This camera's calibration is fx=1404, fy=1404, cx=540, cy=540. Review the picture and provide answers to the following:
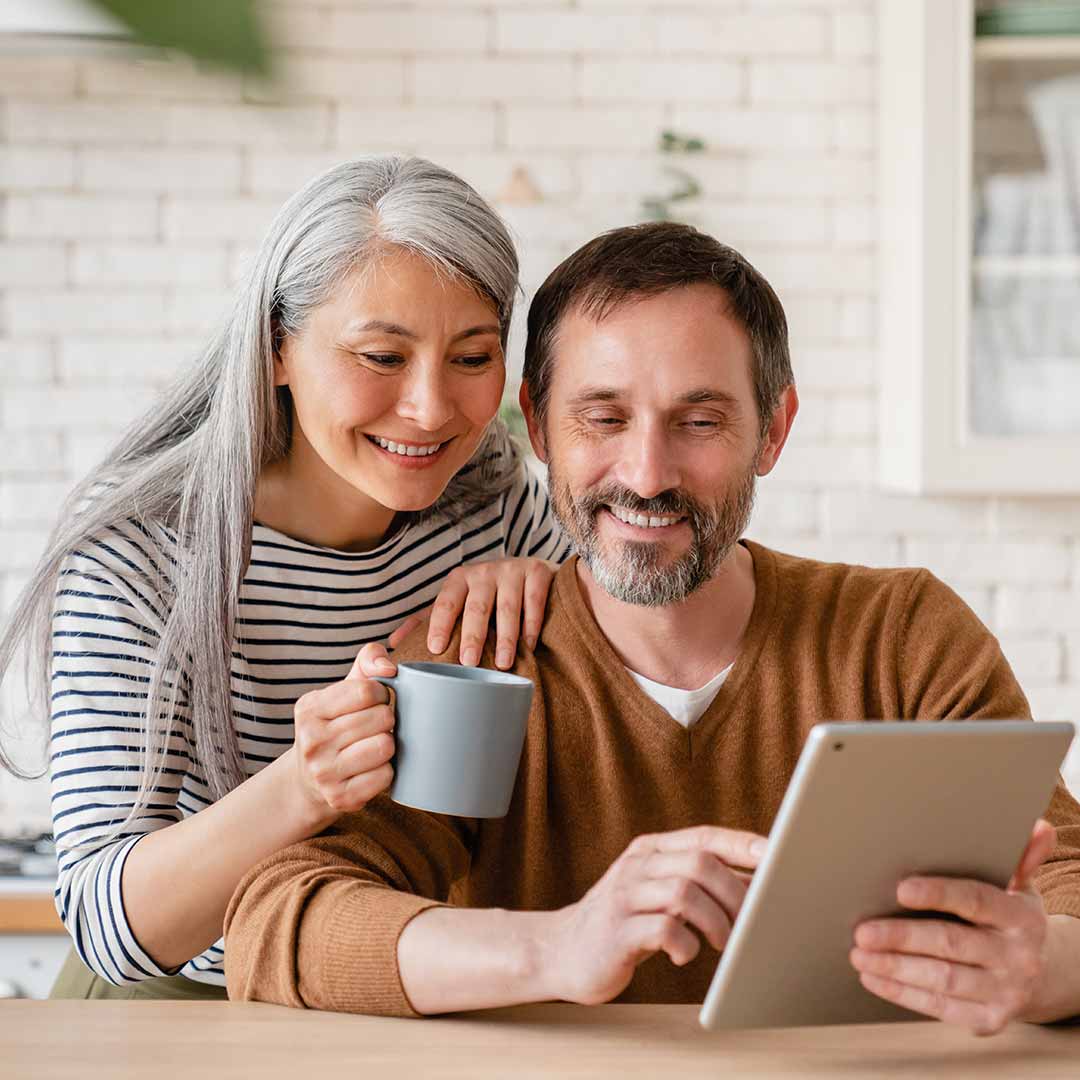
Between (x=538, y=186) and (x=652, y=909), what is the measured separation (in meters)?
2.01

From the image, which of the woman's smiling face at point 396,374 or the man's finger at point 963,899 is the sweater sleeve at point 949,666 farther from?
the woman's smiling face at point 396,374

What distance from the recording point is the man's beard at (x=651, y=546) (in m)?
1.27

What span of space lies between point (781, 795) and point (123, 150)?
1908 millimetres

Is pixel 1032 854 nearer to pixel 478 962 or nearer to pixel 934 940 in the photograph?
pixel 934 940

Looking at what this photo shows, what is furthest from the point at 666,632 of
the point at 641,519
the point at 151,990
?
the point at 151,990

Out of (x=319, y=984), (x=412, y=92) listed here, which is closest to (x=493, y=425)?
(x=319, y=984)

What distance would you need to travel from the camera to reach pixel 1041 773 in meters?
0.81

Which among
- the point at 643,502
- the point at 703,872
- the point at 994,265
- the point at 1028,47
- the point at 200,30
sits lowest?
the point at 703,872

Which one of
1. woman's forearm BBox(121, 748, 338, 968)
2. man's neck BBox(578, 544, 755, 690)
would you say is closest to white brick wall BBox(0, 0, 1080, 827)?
man's neck BBox(578, 544, 755, 690)

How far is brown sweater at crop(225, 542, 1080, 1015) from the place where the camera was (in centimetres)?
123

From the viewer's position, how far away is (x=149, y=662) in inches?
51.1

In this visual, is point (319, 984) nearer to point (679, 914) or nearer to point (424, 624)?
point (679, 914)

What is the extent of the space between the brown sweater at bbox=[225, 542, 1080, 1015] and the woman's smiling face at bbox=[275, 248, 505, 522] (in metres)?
0.18

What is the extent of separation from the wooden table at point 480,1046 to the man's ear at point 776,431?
0.59 metres
